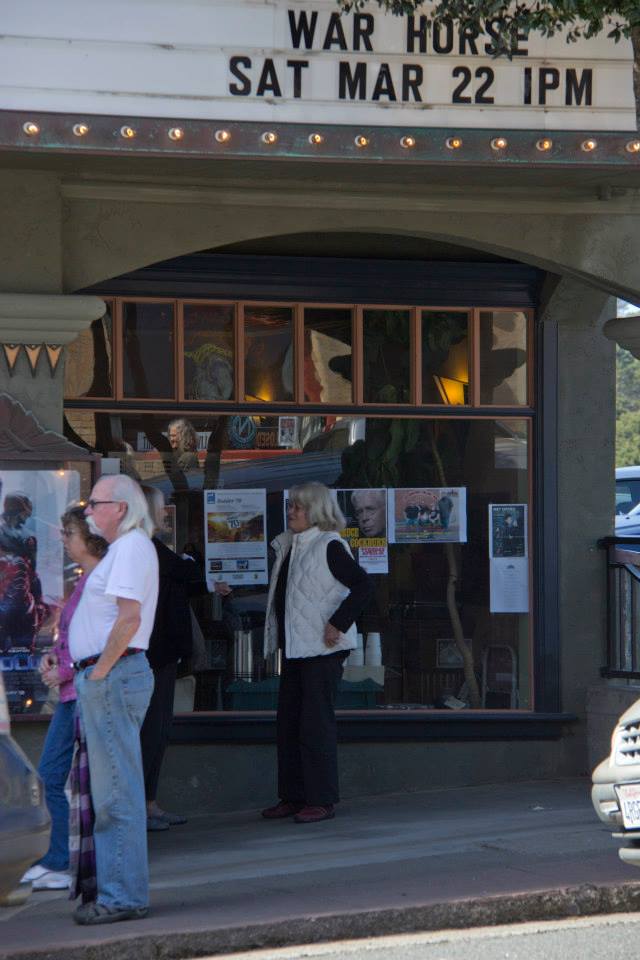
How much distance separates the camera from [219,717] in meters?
9.66

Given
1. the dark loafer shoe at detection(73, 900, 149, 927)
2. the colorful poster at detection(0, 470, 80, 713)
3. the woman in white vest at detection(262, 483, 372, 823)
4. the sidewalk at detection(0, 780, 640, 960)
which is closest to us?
the sidewalk at detection(0, 780, 640, 960)

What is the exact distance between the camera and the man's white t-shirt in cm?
647

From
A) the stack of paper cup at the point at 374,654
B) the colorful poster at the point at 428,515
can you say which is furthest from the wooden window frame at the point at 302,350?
the stack of paper cup at the point at 374,654

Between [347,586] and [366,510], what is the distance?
139 centimetres

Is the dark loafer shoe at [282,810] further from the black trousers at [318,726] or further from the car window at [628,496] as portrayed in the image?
the car window at [628,496]

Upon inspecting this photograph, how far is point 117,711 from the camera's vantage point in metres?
6.54

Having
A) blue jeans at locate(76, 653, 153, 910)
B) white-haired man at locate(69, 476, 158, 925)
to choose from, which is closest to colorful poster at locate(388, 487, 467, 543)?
white-haired man at locate(69, 476, 158, 925)

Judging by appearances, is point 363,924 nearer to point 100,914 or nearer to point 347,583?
point 100,914

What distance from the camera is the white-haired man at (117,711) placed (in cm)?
648

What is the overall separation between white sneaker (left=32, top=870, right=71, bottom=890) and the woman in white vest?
1.96 meters

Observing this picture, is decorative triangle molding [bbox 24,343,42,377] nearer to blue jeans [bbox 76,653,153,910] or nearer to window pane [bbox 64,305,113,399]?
window pane [bbox 64,305,113,399]

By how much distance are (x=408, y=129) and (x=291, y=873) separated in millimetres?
3678

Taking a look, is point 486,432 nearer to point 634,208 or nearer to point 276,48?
point 634,208

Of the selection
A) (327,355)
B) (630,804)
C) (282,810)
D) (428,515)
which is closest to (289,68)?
(327,355)
